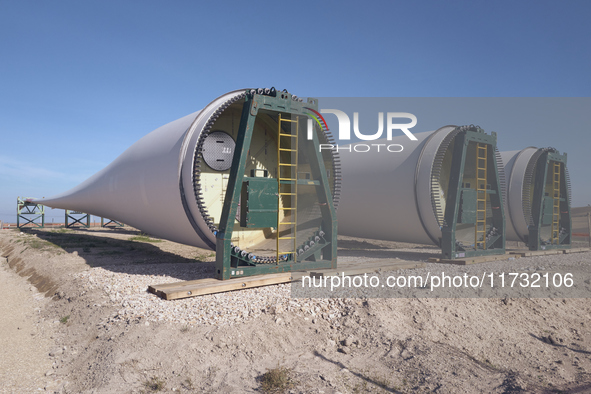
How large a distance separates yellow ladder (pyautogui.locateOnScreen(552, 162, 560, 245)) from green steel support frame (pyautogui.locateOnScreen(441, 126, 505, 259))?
4.04 metres

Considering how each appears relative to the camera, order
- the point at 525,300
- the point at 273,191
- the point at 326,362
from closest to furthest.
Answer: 1. the point at 326,362
2. the point at 525,300
3. the point at 273,191

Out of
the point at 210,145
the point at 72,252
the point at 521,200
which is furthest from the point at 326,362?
the point at 521,200

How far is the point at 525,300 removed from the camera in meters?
7.02

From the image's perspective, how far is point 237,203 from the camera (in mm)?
7492

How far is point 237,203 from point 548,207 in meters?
12.2

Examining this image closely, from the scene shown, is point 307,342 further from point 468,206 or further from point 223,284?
point 468,206

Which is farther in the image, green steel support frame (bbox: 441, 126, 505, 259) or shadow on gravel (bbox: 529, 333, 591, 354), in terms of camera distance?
green steel support frame (bbox: 441, 126, 505, 259)

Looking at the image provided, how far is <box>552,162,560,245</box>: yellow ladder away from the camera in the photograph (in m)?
15.0

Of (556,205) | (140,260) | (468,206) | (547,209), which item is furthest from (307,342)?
(556,205)

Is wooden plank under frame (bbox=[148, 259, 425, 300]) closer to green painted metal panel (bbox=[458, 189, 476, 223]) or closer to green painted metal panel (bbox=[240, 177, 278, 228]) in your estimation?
green painted metal panel (bbox=[240, 177, 278, 228])

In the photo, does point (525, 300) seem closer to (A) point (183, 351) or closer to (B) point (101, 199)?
(A) point (183, 351)

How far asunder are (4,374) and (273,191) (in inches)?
189

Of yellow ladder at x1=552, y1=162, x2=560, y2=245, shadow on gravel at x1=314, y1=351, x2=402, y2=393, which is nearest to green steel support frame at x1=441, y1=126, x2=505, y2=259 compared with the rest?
yellow ladder at x1=552, y1=162, x2=560, y2=245

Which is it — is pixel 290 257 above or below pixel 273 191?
below
